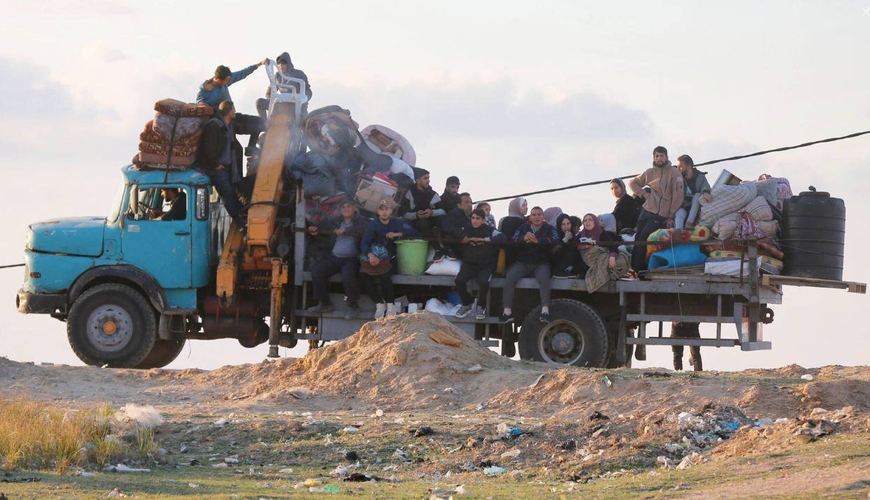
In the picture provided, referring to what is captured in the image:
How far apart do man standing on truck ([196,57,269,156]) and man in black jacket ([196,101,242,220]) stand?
233 mm

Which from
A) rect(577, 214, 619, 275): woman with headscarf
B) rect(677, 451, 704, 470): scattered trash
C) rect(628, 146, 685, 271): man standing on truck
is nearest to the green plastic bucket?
rect(577, 214, 619, 275): woman with headscarf

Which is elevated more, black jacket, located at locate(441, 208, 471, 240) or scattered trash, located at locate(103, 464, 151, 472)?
black jacket, located at locate(441, 208, 471, 240)

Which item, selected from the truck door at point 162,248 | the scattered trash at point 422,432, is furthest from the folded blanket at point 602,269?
the scattered trash at point 422,432

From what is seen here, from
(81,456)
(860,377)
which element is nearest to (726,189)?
(860,377)

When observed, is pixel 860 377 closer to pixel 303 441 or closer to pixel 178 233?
pixel 303 441

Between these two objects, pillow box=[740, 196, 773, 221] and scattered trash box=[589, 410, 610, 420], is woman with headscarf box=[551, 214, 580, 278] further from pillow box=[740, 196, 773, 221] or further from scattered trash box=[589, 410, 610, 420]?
scattered trash box=[589, 410, 610, 420]

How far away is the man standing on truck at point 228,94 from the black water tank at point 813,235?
7.17 metres

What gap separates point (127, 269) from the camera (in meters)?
20.3

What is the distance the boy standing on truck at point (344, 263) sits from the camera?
20109 millimetres

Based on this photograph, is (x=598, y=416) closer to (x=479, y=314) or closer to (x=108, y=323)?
(x=479, y=314)

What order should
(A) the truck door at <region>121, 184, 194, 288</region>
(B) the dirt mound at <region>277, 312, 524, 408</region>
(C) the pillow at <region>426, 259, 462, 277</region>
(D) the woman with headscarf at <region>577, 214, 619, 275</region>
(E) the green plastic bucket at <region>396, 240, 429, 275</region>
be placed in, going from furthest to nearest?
(A) the truck door at <region>121, 184, 194, 288</region> → (E) the green plastic bucket at <region>396, 240, 429, 275</region> → (C) the pillow at <region>426, 259, 462, 277</region> → (D) the woman with headscarf at <region>577, 214, 619, 275</region> → (B) the dirt mound at <region>277, 312, 524, 408</region>

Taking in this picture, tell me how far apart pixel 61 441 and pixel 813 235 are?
10090 millimetres

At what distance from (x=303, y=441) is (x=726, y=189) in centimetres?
734

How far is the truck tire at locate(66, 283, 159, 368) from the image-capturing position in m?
20.4
